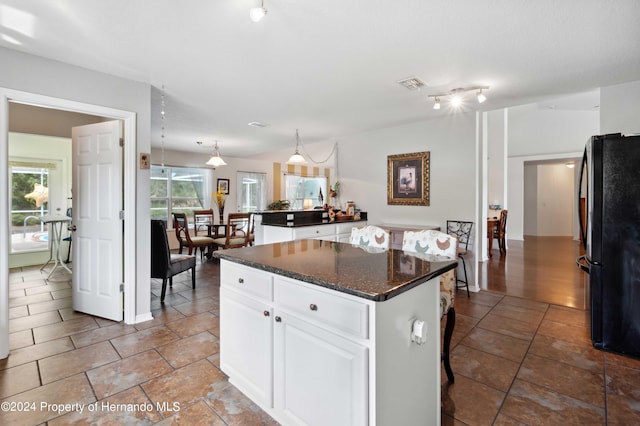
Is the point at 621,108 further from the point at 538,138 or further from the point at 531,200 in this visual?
the point at 531,200

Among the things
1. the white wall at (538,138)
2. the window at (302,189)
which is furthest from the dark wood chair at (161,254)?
the white wall at (538,138)

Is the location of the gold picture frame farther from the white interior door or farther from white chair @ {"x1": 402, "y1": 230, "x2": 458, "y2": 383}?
the white interior door

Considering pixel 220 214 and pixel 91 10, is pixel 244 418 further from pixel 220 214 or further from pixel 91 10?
pixel 220 214

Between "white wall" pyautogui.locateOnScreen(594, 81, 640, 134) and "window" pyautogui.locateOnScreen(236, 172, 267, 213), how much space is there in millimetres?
7195

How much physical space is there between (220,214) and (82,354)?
4915mm

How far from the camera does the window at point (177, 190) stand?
7.17 m

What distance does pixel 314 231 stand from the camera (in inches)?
172

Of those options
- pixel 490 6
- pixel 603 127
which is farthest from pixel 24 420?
pixel 603 127

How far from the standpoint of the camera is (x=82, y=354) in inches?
95.5

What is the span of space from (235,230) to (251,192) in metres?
2.93

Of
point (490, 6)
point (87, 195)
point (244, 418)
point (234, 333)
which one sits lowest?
point (244, 418)

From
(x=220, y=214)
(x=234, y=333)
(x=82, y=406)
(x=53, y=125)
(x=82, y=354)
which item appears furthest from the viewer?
(x=220, y=214)

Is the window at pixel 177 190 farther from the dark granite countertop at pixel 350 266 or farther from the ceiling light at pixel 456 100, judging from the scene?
the ceiling light at pixel 456 100

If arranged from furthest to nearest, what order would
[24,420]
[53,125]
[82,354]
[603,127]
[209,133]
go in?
[209,133]
[53,125]
[603,127]
[82,354]
[24,420]
